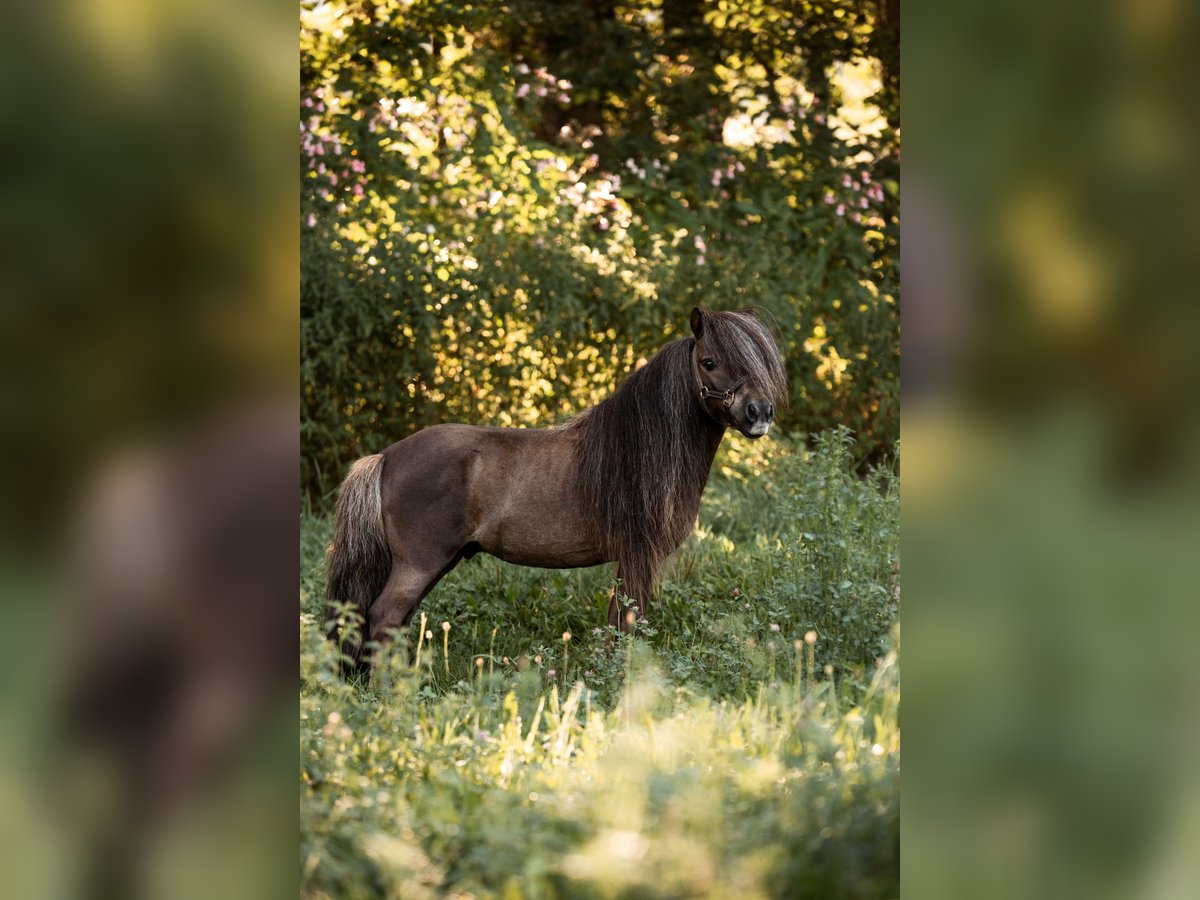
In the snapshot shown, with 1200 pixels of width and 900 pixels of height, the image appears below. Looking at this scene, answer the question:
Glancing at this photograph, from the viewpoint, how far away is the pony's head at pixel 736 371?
3.69m

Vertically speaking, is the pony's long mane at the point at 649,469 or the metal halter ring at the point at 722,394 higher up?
the metal halter ring at the point at 722,394

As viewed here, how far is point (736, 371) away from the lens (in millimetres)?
3717

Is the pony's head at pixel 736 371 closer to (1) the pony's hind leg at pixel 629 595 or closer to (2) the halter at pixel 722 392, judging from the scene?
(2) the halter at pixel 722 392

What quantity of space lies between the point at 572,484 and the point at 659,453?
32 cm

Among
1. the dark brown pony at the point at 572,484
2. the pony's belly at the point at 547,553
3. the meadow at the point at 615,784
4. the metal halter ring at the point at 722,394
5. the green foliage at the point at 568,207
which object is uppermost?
the green foliage at the point at 568,207

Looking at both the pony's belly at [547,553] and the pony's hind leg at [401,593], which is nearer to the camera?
the pony's hind leg at [401,593]

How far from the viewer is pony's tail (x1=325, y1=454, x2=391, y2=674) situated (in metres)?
3.88

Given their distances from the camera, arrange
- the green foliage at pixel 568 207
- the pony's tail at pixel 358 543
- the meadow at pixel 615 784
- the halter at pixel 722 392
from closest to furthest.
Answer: the meadow at pixel 615 784 → the halter at pixel 722 392 → the pony's tail at pixel 358 543 → the green foliage at pixel 568 207

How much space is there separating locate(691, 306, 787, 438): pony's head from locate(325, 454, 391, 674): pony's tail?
1.12 metres
